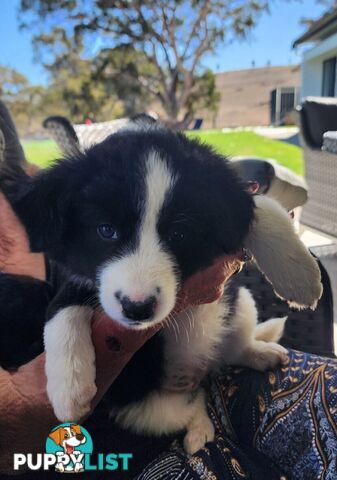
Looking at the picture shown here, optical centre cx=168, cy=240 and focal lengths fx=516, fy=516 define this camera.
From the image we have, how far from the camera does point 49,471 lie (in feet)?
4.00

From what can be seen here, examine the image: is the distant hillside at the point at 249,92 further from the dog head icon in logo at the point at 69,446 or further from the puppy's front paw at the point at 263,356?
the dog head icon in logo at the point at 69,446

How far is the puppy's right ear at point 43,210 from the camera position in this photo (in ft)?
3.93

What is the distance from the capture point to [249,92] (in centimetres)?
3975

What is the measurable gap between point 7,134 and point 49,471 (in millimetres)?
1201

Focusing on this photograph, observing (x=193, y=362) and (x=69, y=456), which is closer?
(x=69, y=456)

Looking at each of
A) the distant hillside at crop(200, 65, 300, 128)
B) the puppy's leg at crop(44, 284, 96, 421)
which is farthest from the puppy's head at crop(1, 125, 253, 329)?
the distant hillside at crop(200, 65, 300, 128)

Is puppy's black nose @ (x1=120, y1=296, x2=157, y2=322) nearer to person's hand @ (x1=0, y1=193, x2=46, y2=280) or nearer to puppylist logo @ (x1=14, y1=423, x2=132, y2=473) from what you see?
puppylist logo @ (x1=14, y1=423, x2=132, y2=473)

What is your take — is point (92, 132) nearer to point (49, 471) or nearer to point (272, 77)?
point (49, 471)

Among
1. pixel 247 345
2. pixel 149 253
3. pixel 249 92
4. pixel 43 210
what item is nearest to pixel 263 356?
pixel 247 345

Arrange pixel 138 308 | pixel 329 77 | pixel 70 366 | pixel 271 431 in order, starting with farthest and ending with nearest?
pixel 329 77
pixel 271 431
pixel 70 366
pixel 138 308

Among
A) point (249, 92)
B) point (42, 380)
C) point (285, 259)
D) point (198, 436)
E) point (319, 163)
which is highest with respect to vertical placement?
point (285, 259)

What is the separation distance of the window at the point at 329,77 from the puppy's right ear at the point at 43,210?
63.7ft

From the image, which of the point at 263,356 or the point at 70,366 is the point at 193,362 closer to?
the point at 263,356

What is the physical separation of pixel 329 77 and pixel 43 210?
2069cm
